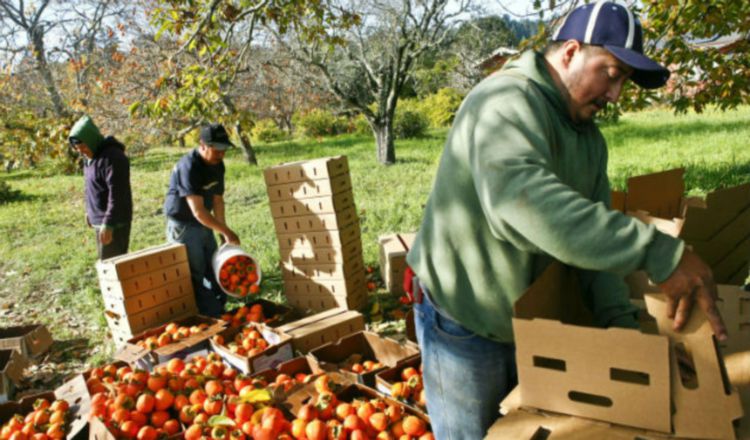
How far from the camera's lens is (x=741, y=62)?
5.44m

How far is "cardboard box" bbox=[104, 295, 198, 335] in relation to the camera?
4.41 metres

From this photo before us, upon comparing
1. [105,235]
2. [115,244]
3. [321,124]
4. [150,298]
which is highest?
[321,124]

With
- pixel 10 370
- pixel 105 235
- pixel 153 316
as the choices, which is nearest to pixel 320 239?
pixel 153 316

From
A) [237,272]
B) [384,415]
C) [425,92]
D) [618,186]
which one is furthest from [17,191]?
[425,92]

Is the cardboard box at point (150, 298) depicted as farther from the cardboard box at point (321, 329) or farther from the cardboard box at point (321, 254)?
the cardboard box at point (321, 329)

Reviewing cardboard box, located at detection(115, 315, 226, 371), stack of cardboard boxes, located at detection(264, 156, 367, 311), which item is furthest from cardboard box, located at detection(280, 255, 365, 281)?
cardboard box, located at detection(115, 315, 226, 371)

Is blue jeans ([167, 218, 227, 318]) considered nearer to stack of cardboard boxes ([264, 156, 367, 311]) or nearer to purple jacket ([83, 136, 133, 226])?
purple jacket ([83, 136, 133, 226])

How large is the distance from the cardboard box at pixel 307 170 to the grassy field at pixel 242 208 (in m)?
1.33

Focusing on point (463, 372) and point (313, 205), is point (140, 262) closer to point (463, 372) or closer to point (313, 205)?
point (313, 205)

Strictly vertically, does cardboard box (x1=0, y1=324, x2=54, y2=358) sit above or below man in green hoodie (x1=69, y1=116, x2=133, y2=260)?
below

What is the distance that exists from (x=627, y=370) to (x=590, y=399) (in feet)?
0.54

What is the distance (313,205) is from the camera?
4.78m

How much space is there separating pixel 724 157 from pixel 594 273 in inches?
374

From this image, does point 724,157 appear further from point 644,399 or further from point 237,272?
point 644,399
